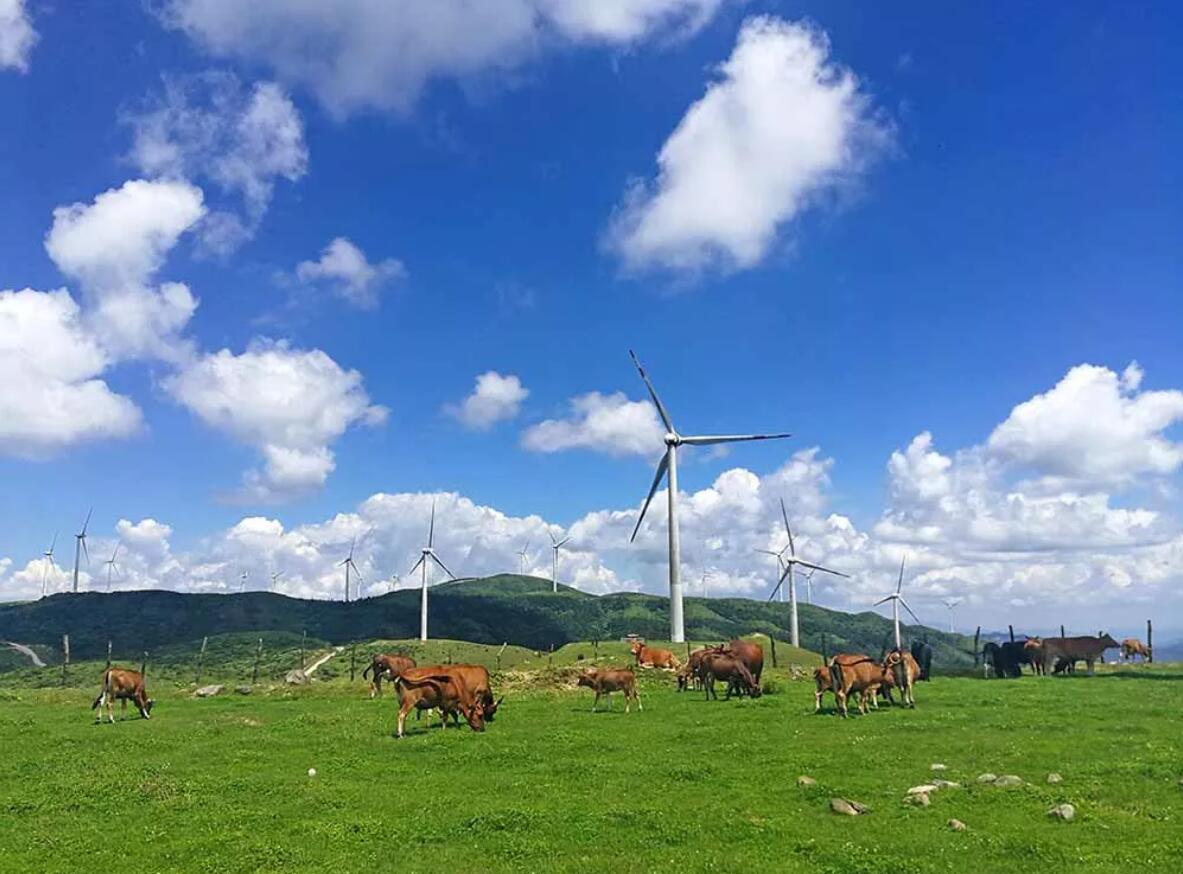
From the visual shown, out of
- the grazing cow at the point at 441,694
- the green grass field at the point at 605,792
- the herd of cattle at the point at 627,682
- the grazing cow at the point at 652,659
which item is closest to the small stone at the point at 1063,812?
the green grass field at the point at 605,792

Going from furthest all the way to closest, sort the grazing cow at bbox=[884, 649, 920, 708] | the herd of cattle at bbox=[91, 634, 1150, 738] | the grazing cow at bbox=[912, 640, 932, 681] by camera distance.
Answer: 1. the grazing cow at bbox=[912, 640, 932, 681]
2. the grazing cow at bbox=[884, 649, 920, 708]
3. the herd of cattle at bbox=[91, 634, 1150, 738]

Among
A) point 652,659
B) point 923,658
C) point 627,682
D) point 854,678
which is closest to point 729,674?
point 627,682

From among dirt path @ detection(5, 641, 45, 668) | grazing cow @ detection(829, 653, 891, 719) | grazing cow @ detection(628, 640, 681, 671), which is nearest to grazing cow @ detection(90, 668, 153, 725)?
grazing cow @ detection(829, 653, 891, 719)

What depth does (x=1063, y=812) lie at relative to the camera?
50.9 feet

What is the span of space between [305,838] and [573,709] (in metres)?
18.7

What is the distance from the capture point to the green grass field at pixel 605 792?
14438 mm

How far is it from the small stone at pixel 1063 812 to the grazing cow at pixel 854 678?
12371 mm

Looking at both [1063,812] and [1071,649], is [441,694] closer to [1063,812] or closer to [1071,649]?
[1063,812]

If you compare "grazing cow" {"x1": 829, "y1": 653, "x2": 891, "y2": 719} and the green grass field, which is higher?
"grazing cow" {"x1": 829, "y1": 653, "x2": 891, "y2": 719}

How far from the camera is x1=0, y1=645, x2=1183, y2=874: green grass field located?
14.4 metres

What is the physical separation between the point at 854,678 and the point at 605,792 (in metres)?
13.2

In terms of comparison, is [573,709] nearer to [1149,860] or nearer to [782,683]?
[782,683]

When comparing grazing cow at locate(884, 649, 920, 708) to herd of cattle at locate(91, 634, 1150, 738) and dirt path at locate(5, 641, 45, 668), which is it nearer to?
herd of cattle at locate(91, 634, 1150, 738)

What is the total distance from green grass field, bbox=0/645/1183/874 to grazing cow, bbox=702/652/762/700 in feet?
15.2
